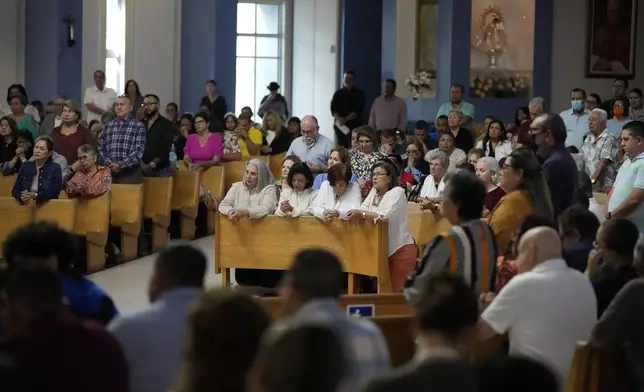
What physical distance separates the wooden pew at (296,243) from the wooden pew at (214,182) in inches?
143

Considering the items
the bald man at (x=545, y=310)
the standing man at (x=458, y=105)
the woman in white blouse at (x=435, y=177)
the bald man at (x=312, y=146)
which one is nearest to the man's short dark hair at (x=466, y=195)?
the bald man at (x=545, y=310)

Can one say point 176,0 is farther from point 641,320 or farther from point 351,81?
point 641,320

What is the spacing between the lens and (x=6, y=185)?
1205cm

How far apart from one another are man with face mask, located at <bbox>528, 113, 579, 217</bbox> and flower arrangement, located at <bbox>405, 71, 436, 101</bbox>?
12.7 m

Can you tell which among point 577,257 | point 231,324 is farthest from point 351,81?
point 231,324

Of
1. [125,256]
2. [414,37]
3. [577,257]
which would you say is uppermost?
[414,37]

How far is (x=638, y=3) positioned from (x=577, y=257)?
607 inches

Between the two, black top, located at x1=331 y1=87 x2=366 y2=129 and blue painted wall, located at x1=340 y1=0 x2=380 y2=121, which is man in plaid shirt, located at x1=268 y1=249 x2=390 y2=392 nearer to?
black top, located at x1=331 y1=87 x2=366 y2=129

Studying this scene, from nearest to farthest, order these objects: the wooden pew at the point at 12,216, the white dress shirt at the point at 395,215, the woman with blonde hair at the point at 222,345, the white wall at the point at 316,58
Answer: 1. the woman with blonde hair at the point at 222,345
2. the white dress shirt at the point at 395,215
3. the wooden pew at the point at 12,216
4. the white wall at the point at 316,58

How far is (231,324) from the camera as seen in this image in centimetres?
333

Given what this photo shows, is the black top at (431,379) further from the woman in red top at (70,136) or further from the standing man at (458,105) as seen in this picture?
the standing man at (458,105)

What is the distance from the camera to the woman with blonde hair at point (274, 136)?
15898 mm

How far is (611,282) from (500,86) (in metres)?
14.6

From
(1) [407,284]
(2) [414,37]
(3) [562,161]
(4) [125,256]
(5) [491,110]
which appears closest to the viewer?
(1) [407,284]
